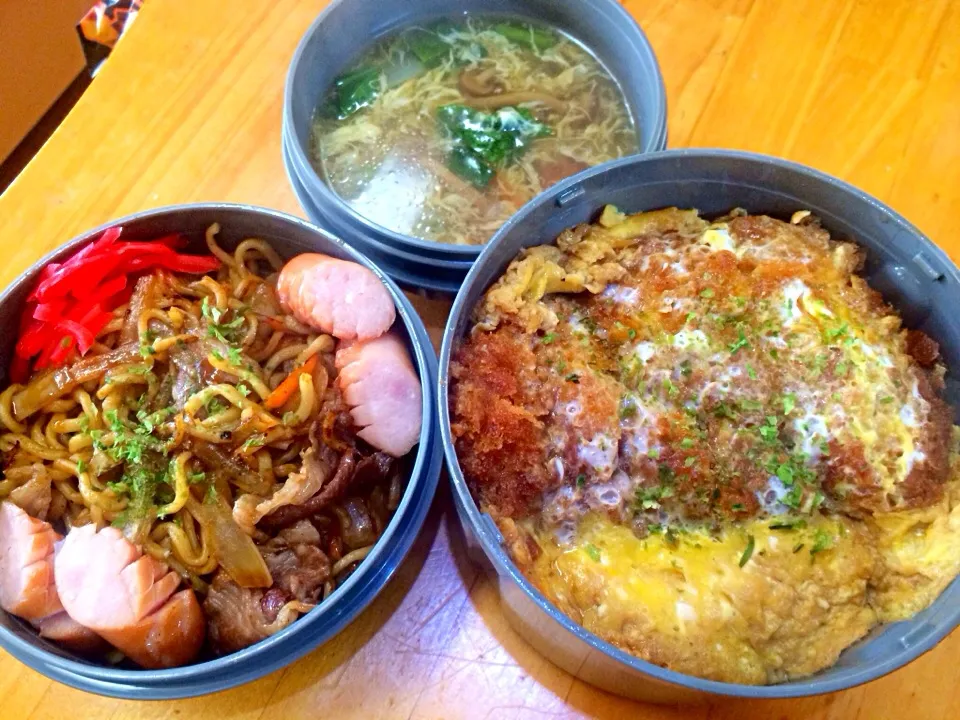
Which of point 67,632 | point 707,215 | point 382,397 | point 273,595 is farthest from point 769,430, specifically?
point 67,632

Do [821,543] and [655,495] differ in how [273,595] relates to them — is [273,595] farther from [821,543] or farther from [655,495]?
[821,543]

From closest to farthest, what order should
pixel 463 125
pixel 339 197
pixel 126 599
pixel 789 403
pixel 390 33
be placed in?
pixel 126 599
pixel 789 403
pixel 339 197
pixel 463 125
pixel 390 33

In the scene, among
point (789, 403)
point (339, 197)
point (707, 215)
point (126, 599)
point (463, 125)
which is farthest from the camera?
point (463, 125)

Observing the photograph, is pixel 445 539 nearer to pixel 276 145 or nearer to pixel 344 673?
pixel 344 673

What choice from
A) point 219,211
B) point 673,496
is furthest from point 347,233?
point 673,496

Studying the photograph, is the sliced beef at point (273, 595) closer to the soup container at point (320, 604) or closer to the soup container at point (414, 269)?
the soup container at point (320, 604)

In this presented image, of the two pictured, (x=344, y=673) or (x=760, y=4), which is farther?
(x=760, y=4)

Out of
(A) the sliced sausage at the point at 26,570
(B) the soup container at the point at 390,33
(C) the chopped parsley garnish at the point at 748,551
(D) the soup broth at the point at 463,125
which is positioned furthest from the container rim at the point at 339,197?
(A) the sliced sausage at the point at 26,570
